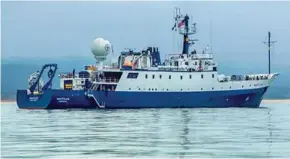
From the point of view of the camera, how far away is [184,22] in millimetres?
67312

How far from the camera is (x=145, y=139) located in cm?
3125

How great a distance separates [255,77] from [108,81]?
13.5 m

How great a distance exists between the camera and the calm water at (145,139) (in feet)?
87.4

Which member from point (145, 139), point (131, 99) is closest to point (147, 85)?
point (131, 99)

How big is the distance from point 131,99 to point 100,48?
7856mm

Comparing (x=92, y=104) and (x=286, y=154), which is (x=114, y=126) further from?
(x=92, y=104)

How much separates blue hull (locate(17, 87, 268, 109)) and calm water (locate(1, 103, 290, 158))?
15998 millimetres

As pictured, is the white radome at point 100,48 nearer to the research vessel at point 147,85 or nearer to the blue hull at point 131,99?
the research vessel at point 147,85

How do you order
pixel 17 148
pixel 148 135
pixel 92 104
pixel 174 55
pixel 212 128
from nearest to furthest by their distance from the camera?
pixel 17 148 → pixel 148 135 → pixel 212 128 → pixel 92 104 → pixel 174 55

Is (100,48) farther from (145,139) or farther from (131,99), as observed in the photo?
(145,139)

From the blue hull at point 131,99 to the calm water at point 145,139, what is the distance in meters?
16.0

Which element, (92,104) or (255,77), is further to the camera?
(255,77)

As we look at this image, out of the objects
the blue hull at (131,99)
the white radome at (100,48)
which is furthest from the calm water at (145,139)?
the white radome at (100,48)

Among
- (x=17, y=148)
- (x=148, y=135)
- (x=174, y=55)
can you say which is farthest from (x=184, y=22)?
(x=17, y=148)
